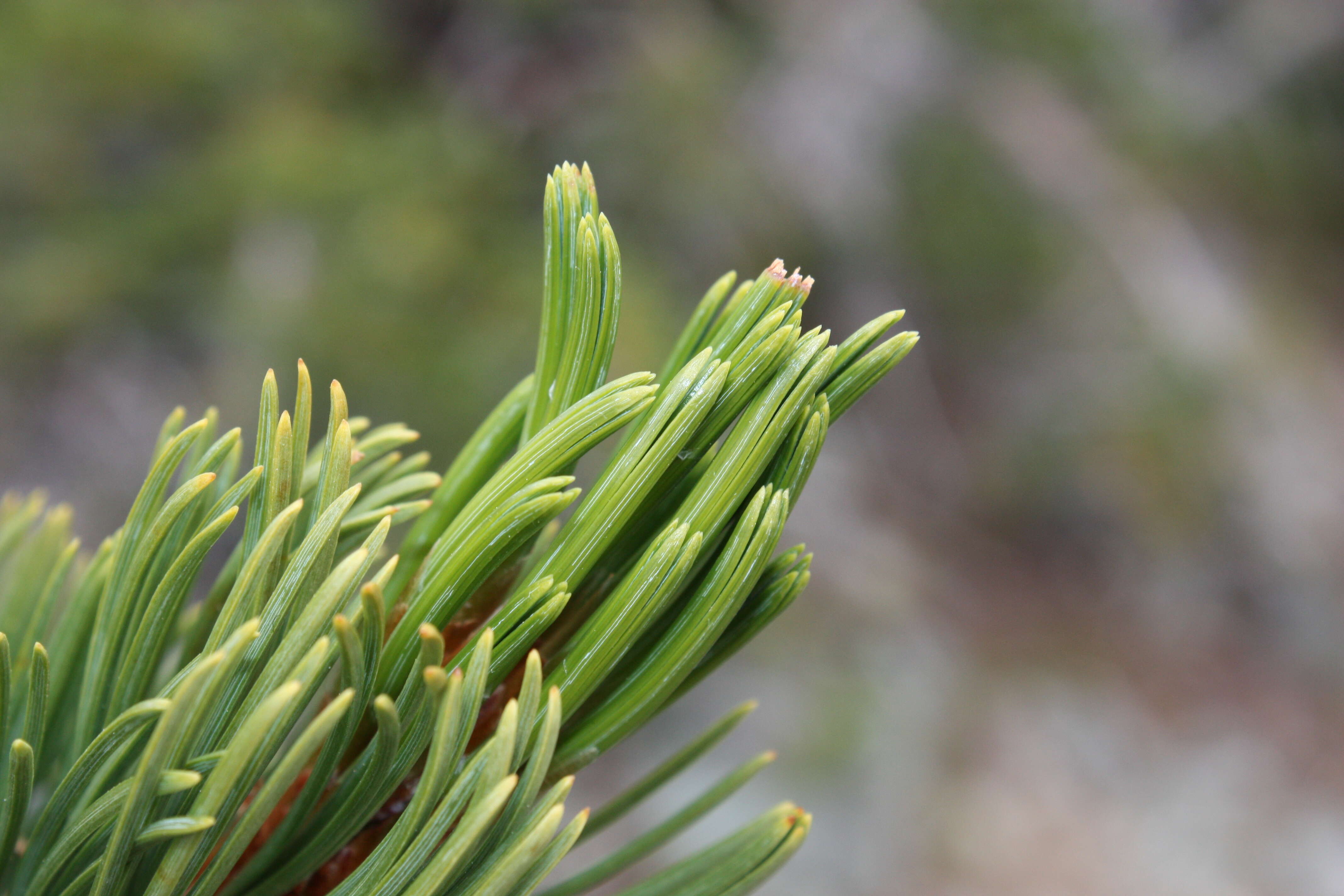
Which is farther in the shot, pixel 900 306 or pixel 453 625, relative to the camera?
pixel 900 306

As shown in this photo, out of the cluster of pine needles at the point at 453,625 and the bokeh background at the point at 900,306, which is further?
the bokeh background at the point at 900,306

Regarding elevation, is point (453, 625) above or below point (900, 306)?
below

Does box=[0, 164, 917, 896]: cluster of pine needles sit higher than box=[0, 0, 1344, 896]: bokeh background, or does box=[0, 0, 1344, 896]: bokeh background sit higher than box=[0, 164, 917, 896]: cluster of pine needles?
box=[0, 0, 1344, 896]: bokeh background

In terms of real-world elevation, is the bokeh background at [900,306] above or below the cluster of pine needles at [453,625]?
above
